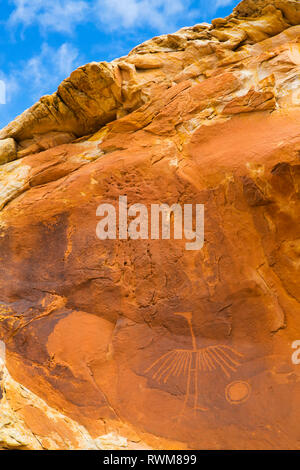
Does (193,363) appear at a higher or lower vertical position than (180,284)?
lower

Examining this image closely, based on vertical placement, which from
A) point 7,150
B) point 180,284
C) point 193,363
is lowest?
point 193,363

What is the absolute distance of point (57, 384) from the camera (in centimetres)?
465

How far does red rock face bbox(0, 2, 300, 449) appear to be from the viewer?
4.34m

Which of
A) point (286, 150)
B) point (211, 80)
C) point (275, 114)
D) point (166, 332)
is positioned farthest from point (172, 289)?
point (211, 80)

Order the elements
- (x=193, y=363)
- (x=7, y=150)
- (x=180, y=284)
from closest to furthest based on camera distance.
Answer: (x=193, y=363), (x=180, y=284), (x=7, y=150)

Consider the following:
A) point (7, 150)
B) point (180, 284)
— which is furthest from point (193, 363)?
point (7, 150)

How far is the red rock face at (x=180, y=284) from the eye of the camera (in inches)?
171

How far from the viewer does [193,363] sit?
4.66m

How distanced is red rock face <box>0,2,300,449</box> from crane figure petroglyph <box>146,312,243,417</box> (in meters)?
0.02

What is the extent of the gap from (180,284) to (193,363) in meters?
1.29

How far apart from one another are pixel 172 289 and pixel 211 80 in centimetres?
463

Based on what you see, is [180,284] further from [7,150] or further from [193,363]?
[7,150]

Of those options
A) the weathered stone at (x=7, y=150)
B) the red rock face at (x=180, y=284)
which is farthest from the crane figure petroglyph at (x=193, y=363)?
the weathered stone at (x=7, y=150)

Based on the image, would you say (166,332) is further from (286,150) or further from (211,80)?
(211,80)
